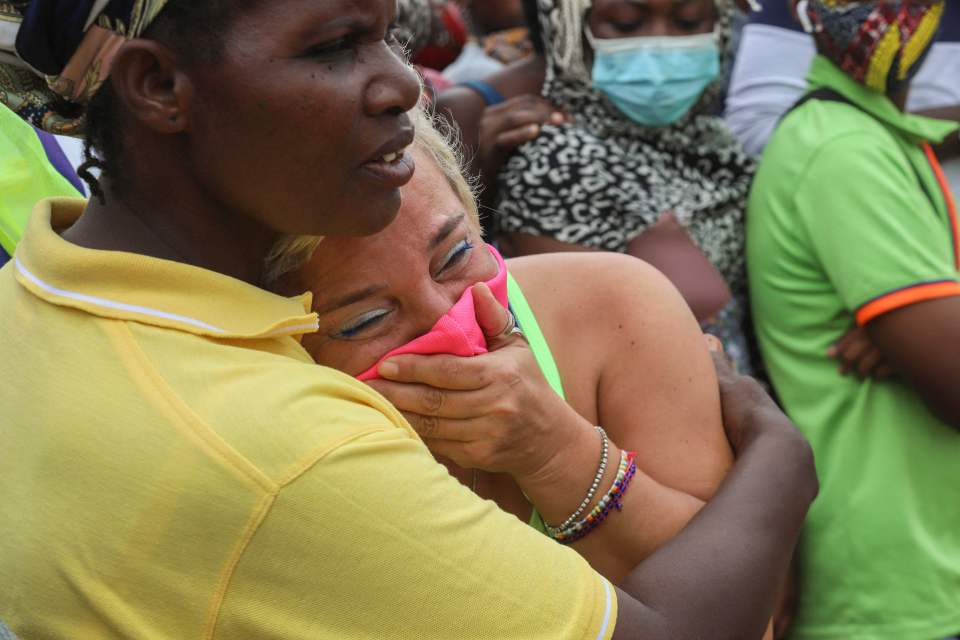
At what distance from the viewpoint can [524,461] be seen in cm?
176

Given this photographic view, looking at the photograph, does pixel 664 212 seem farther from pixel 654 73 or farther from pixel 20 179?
pixel 20 179

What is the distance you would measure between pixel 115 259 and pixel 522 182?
78.9 inches

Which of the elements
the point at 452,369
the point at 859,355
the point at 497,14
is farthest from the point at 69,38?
the point at 497,14

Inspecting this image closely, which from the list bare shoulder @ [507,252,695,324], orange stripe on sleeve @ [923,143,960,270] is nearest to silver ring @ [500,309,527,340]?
bare shoulder @ [507,252,695,324]

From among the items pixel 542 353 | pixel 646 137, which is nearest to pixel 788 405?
pixel 646 137

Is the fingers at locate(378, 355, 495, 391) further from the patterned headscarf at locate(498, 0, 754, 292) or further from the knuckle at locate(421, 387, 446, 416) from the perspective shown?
the patterned headscarf at locate(498, 0, 754, 292)

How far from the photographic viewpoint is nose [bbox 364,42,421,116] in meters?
1.43

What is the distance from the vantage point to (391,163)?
4.96ft

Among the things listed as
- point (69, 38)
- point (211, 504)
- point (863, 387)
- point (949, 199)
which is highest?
point (69, 38)

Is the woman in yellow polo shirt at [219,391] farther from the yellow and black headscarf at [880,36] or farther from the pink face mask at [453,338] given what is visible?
the yellow and black headscarf at [880,36]

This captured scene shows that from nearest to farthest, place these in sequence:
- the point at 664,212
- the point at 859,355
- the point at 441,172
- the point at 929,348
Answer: the point at 441,172, the point at 929,348, the point at 859,355, the point at 664,212

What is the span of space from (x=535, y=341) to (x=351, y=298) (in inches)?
14.9

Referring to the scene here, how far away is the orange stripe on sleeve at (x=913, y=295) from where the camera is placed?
2777mm

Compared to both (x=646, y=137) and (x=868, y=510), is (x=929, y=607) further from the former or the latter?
(x=646, y=137)
